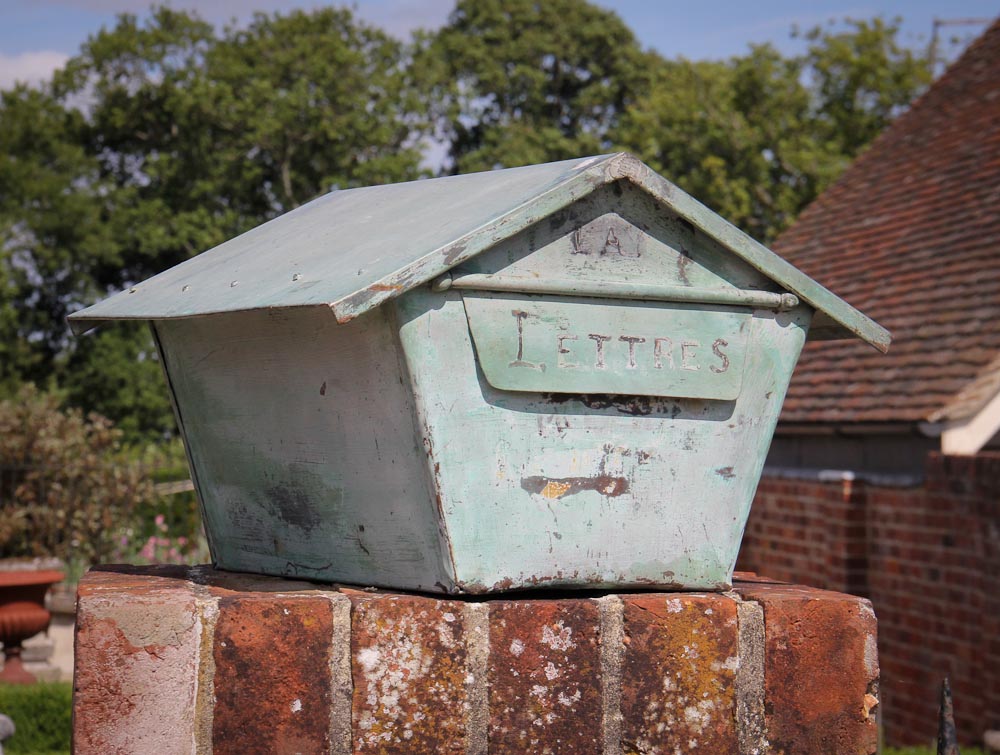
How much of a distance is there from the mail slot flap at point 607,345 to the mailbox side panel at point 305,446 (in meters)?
0.18

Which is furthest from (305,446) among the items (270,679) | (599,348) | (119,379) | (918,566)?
(119,379)

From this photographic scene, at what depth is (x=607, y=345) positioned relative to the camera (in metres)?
2.08

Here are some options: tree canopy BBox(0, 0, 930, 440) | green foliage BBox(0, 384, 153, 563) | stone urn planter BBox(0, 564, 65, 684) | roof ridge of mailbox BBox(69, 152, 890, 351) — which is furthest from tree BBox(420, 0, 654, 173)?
roof ridge of mailbox BBox(69, 152, 890, 351)

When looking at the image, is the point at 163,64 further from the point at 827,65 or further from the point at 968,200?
the point at 968,200

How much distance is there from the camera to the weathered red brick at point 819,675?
7.03 feet

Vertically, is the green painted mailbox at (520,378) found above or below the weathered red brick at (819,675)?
above

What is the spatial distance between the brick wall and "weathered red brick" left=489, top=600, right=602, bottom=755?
13.5 ft

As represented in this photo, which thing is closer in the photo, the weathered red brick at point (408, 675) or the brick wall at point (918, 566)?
the weathered red brick at point (408, 675)

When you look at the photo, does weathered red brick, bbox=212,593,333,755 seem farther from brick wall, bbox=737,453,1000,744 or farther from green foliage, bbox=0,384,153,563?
green foliage, bbox=0,384,153,563

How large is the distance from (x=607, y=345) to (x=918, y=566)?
15.6ft

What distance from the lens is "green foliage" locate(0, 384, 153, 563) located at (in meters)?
12.2

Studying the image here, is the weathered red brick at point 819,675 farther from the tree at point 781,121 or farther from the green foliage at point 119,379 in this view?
the green foliage at point 119,379

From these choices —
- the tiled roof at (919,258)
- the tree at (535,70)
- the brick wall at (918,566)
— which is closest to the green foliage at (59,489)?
the tiled roof at (919,258)

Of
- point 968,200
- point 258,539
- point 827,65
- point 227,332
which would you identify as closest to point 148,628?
point 258,539
